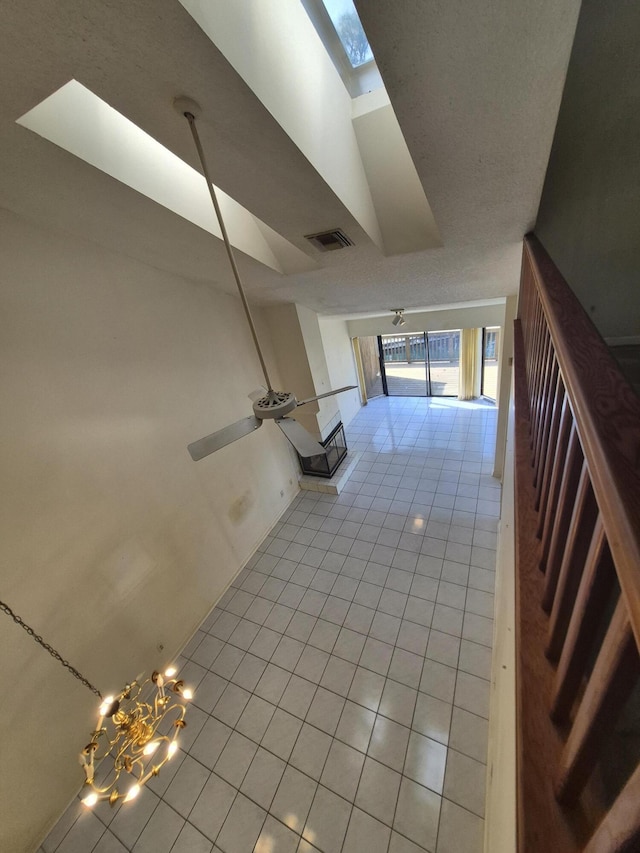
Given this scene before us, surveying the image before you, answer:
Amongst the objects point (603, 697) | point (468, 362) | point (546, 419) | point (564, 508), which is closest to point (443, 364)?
point (468, 362)

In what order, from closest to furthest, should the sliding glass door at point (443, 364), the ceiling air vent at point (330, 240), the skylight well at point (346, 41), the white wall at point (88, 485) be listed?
1. the skylight well at point (346, 41)
2. the ceiling air vent at point (330, 240)
3. the white wall at point (88, 485)
4. the sliding glass door at point (443, 364)

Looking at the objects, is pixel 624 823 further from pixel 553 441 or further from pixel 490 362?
pixel 490 362

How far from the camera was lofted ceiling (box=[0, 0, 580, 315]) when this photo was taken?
813mm

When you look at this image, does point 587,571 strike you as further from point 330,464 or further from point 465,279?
point 330,464

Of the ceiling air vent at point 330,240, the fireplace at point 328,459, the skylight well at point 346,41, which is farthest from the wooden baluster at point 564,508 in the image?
the fireplace at point 328,459

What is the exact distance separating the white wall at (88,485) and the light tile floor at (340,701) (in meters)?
0.57

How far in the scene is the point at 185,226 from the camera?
1.86 meters

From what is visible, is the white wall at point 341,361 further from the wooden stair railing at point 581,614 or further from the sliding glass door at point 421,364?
the wooden stair railing at point 581,614

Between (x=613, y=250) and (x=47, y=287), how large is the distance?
13.4 ft

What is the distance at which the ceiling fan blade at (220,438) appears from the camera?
5.34ft

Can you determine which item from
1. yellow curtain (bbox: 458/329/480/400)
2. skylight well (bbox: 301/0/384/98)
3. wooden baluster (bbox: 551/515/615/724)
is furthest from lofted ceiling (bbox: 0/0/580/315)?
yellow curtain (bbox: 458/329/480/400)

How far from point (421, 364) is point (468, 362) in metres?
1.76

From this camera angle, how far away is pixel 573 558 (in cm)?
65

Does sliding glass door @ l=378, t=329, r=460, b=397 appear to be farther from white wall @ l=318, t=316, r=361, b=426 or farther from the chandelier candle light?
the chandelier candle light
